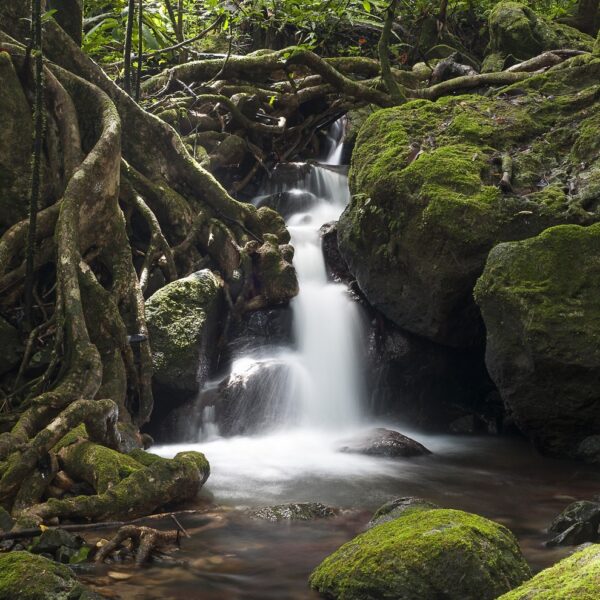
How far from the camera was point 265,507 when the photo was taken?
652 cm

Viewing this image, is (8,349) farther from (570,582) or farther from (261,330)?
(570,582)

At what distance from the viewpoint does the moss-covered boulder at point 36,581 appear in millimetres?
3801

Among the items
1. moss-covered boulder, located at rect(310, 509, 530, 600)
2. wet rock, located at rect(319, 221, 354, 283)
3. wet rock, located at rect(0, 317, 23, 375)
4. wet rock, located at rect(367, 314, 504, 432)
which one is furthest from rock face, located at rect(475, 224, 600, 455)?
wet rock, located at rect(0, 317, 23, 375)

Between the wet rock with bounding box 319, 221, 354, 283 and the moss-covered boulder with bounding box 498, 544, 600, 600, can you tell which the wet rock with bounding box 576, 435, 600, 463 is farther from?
the moss-covered boulder with bounding box 498, 544, 600, 600

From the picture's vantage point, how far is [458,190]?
9758 millimetres

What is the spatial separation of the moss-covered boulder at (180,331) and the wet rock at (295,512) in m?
3.24

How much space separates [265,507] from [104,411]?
1.64 meters

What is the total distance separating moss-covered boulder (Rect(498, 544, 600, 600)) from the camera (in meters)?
2.74

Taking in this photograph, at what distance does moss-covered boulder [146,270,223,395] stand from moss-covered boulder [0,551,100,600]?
5.28 m

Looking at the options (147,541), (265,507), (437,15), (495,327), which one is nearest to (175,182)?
(495,327)

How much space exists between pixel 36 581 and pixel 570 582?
261 cm

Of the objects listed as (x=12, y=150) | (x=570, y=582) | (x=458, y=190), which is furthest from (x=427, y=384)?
(x=570, y=582)

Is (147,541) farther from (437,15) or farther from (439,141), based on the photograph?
(437,15)

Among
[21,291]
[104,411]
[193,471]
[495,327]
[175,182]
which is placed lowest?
[193,471]
